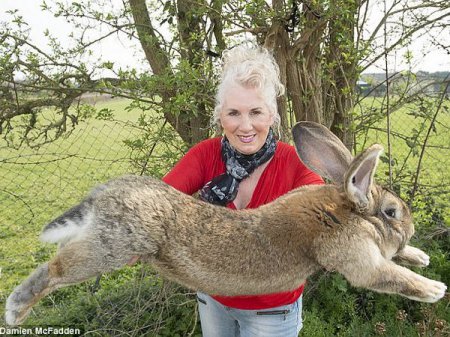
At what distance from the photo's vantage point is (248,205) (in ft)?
8.87

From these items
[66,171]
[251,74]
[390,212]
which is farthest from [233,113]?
[66,171]

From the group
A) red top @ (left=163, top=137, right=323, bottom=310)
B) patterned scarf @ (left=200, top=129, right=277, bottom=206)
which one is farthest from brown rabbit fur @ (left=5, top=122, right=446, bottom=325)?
patterned scarf @ (left=200, top=129, right=277, bottom=206)

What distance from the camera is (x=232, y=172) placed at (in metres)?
2.64

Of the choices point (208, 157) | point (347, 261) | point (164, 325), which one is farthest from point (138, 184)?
point (164, 325)

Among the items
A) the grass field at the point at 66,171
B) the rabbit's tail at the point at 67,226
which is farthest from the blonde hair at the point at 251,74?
the grass field at the point at 66,171

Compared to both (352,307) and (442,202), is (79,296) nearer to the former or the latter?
(352,307)

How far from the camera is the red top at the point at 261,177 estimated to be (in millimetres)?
2607

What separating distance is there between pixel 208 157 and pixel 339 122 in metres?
2.32

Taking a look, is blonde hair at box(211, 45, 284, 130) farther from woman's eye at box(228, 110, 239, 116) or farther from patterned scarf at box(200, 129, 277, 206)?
patterned scarf at box(200, 129, 277, 206)

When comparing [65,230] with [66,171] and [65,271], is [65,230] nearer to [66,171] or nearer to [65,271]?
[65,271]

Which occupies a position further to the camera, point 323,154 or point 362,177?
point 323,154

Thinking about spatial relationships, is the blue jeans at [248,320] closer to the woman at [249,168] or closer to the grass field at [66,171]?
the woman at [249,168]

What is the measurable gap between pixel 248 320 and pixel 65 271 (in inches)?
43.3

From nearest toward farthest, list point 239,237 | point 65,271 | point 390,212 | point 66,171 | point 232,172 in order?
point 65,271 < point 239,237 < point 390,212 < point 232,172 < point 66,171
